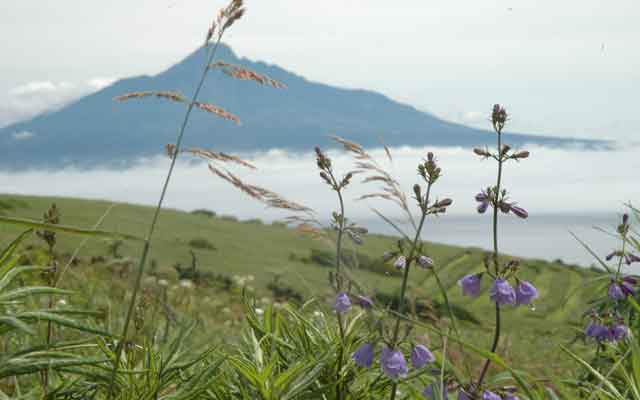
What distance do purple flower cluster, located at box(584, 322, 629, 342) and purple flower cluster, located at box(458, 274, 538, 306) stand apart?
151 cm

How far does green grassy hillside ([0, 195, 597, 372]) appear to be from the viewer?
399 inches

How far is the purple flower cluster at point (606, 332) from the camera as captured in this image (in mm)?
4184

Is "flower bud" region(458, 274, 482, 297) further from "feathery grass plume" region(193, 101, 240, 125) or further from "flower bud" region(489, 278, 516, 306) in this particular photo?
"feathery grass plume" region(193, 101, 240, 125)

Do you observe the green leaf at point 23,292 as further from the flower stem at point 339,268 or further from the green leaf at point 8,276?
the flower stem at point 339,268

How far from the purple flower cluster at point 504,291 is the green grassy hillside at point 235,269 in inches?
12.4

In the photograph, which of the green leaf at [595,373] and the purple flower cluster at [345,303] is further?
the purple flower cluster at [345,303]

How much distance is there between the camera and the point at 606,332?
422 cm

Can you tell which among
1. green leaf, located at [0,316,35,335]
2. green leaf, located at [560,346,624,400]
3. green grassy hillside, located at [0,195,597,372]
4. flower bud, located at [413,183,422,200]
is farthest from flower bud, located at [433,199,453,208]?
green leaf, located at [0,316,35,335]

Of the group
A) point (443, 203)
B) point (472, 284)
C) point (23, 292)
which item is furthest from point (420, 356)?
point (23, 292)

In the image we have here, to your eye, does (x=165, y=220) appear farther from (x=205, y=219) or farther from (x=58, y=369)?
(x=58, y=369)

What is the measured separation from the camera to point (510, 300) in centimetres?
279

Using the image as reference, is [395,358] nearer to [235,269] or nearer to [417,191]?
[417,191]

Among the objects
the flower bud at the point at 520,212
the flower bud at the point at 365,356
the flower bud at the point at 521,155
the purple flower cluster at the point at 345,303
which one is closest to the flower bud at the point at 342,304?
the purple flower cluster at the point at 345,303

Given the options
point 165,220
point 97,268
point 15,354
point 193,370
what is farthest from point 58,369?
point 165,220
